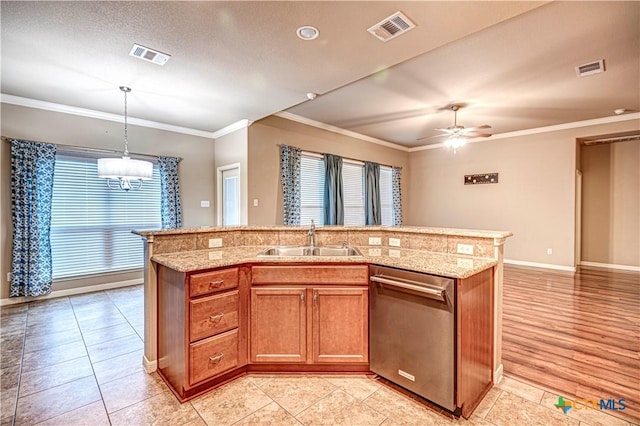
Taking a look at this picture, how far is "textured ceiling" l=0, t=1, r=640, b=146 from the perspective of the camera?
7.14 feet

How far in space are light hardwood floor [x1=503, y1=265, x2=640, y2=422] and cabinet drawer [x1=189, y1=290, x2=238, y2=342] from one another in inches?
85.5

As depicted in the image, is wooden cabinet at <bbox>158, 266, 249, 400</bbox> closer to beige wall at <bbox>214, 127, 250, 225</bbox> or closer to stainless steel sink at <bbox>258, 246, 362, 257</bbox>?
stainless steel sink at <bbox>258, 246, 362, 257</bbox>

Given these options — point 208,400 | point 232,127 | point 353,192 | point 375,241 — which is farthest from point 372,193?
point 208,400

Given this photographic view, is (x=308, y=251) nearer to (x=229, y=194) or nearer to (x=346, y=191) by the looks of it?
(x=229, y=194)

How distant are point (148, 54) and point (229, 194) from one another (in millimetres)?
2943

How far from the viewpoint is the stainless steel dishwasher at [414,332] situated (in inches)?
70.8

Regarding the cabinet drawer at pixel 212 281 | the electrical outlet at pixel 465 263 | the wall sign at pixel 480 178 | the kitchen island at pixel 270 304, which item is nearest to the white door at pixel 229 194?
the kitchen island at pixel 270 304

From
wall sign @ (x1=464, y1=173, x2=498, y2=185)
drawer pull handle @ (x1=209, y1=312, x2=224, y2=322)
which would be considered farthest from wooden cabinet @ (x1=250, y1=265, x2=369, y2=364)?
wall sign @ (x1=464, y1=173, x2=498, y2=185)

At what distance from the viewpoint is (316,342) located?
224 centimetres

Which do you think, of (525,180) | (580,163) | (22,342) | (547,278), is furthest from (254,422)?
(580,163)

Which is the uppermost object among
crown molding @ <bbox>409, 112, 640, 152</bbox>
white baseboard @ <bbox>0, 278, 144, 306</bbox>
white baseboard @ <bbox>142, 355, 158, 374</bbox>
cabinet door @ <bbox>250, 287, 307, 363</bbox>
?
crown molding @ <bbox>409, 112, 640, 152</bbox>

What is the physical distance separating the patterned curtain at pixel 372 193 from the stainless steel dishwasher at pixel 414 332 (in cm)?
453

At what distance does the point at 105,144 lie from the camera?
4.59 meters

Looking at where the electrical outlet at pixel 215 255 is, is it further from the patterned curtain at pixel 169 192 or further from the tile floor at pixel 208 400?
the patterned curtain at pixel 169 192
